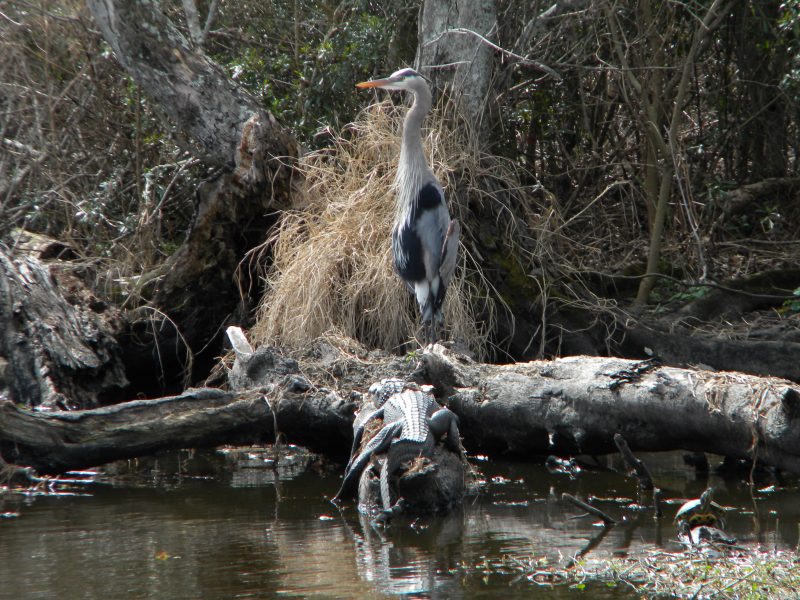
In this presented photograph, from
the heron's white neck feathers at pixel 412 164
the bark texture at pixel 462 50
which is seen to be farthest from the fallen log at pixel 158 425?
the bark texture at pixel 462 50

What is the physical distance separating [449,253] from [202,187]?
1.81 meters

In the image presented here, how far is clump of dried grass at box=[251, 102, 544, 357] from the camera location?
617cm

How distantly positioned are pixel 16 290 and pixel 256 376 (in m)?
1.60

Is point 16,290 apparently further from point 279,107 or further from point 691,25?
point 691,25

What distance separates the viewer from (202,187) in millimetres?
6434

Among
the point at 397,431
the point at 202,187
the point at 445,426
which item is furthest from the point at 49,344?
the point at 445,426

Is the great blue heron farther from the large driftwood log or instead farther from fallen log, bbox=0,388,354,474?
fallen log, bbox=0,388,354,474

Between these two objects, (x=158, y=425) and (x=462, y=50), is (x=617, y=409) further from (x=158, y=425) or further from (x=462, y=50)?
(x=462, y=50)

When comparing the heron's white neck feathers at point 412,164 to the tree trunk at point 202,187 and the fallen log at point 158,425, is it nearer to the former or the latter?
the tree trunk at point 202,187

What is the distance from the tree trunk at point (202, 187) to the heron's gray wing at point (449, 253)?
1450mm

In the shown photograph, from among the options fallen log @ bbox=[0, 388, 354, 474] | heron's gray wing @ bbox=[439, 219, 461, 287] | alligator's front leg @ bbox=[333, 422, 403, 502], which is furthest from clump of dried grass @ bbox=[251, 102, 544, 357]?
alligator's front leg @ bbox=[333, 422, 403, 502]

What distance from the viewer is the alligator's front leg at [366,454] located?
4414 mm

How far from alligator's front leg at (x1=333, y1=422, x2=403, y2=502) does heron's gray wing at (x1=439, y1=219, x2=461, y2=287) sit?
150 centimetres

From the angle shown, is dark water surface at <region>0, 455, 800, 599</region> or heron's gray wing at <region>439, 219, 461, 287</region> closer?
dark water surface at <region>0, 455, 800, 599</region>
